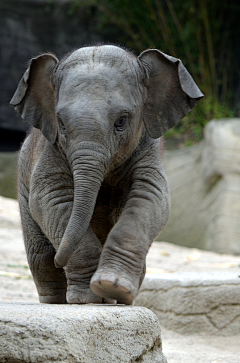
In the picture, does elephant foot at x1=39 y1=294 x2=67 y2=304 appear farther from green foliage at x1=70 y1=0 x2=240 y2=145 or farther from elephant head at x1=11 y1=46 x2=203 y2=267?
green foliage at x1=70 y1=0 x2=240 y2=145

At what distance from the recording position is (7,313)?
2.41 m

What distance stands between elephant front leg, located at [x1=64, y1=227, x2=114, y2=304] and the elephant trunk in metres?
0.21

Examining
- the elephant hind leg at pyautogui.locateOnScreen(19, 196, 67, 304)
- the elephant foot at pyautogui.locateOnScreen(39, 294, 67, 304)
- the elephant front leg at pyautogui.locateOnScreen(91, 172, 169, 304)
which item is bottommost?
the elephant foot at pyautogui.locateOnScreen(39, 294, 67, 304)

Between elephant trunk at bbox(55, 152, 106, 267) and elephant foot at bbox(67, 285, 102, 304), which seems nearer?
elephant trunk at bbox(55, 152, 106, 267)

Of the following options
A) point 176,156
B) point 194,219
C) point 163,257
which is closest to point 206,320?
point 163,257

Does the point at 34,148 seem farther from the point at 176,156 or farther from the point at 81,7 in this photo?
the point at 81,7

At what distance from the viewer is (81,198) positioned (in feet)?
10.2

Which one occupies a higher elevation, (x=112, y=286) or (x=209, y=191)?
(x=112, y=286)

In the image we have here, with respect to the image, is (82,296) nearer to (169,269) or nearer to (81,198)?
(81,198)

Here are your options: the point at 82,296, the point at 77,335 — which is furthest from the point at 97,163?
the point at 77,335

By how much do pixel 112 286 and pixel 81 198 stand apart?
0.44m

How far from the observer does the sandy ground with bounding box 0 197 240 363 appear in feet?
14.4

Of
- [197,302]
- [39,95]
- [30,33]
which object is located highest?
[39,95]

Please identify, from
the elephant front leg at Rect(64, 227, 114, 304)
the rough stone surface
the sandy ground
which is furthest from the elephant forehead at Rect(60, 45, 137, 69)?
the rough stone surface
